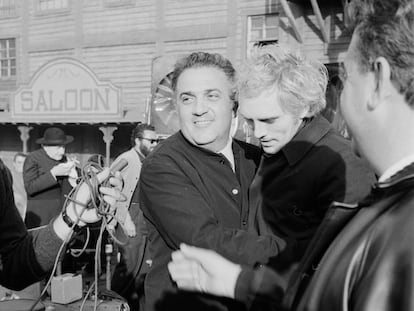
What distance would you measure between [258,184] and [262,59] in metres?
0.50

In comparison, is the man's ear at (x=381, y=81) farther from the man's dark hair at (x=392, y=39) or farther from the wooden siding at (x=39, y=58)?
the wooden siding at (x=39, y=58)

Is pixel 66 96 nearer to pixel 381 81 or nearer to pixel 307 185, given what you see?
pixel 307 185

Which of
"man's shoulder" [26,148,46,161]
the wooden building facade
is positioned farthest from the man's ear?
the wooden building facade

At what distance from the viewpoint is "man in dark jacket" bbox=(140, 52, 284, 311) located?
185cm

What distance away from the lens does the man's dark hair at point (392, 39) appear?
3.25 feet

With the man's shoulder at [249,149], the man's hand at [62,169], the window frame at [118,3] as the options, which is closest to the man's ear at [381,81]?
the man's shoulder at [249,149]

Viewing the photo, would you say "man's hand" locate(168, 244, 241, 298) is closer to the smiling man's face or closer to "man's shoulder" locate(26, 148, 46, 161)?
the smiling man's face

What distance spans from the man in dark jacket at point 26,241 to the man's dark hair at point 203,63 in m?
0.56

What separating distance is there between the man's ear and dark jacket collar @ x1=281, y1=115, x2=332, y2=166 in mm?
856

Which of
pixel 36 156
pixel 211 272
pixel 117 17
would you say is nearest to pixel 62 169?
pixel 36 156

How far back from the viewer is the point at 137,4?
15.0 metres

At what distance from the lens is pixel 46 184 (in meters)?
5.52

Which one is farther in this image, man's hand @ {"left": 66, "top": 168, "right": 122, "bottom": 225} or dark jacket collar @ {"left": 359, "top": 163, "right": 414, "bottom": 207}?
man's hand @ {"left": 66, "top": 168, "right": 122, "bottom": 225}

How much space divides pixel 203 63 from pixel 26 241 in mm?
1054
